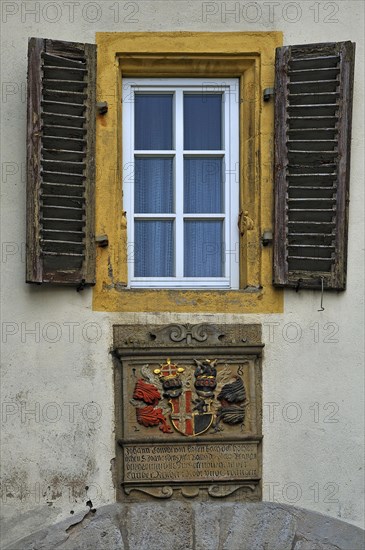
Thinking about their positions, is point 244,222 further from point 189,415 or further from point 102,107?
point 189,415

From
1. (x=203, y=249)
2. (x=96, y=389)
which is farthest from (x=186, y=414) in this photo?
(x=203, y=249)

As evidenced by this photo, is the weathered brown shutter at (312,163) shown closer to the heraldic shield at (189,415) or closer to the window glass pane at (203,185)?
the window glass pane at (203,185)

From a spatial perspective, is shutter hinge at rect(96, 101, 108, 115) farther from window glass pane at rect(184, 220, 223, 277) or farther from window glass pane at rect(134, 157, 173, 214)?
window glass pane at rect(184, 220, 223, 277)

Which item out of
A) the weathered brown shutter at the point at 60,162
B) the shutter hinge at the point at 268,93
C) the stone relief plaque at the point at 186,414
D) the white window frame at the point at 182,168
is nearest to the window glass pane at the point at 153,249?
the white window frame at the point at 182,168

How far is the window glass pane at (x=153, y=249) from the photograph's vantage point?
11078 millimetres

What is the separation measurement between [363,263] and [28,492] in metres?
2.65

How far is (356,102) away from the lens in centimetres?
1106

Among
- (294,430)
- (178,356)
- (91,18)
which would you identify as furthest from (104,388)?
(91,18)

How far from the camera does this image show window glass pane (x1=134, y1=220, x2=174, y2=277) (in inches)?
436

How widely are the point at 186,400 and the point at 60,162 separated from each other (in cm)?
176

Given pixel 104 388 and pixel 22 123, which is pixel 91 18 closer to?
pixel 22 123

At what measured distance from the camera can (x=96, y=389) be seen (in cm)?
1066

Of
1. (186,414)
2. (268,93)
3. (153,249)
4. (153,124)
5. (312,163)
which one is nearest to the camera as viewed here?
(186,414)

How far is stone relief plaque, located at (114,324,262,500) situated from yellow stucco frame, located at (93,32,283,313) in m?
0.25
